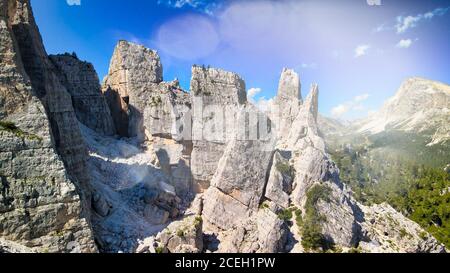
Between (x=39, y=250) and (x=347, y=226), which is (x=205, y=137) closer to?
(x=347, y=226)

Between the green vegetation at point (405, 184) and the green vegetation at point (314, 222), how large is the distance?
1689 cm

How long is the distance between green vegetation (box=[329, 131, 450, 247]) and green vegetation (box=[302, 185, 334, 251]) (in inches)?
665

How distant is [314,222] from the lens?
44.9 meters

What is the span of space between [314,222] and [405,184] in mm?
89159

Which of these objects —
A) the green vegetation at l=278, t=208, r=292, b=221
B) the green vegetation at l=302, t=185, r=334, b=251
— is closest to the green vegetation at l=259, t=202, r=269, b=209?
the green vegetation at l=278, t=208, r=292, b=221

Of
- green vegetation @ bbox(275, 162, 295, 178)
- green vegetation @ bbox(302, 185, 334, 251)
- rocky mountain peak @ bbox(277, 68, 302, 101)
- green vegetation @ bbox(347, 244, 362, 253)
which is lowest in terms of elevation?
green vegetation @ bbox(347, 244, 362, 253)

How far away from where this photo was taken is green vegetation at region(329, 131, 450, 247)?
3223 inches

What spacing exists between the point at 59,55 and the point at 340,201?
171 feet

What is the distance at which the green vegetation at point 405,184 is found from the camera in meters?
81.9

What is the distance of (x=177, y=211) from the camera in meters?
45.3

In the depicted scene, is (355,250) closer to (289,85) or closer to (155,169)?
(155,169)

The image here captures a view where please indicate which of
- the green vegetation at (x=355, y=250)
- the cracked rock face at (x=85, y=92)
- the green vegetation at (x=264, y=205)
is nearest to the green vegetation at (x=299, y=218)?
the green vegetation at (x=264, y=205)

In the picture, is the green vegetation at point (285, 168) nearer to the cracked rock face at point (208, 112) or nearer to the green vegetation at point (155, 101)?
the cracked rock face at point (208, 112)

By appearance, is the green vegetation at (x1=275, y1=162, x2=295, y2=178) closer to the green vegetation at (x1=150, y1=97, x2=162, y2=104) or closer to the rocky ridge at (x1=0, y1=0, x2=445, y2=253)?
the rocky ridge at (x1=0, y1=0, x2=445, y2=253)
